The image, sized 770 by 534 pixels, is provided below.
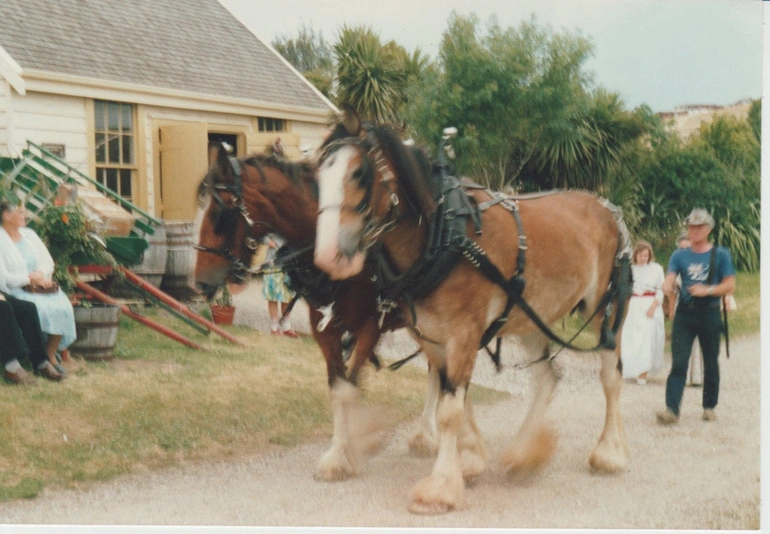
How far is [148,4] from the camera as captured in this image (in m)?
9.40

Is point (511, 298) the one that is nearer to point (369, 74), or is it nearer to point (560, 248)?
point (560, 248)

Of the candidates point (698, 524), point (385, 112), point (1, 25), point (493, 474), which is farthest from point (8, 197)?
point (698, 524)

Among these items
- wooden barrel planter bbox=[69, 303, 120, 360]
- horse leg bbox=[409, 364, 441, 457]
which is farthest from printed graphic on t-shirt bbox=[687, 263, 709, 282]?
wooden barrel planter bbox=[69, 303, 120, 360]

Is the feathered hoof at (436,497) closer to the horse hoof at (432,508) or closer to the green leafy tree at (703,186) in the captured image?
the horse hoof at (432,508)

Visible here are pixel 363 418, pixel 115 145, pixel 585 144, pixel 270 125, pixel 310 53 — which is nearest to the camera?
pixel 363 418

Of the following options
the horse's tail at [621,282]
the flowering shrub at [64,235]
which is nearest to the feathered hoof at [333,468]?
the horse's tail at [621,282]

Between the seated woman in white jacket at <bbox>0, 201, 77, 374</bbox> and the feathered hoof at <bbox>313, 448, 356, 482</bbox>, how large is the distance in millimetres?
2452

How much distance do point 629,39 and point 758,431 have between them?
267 centimetres

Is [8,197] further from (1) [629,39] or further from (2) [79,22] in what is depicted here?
(1) [629,39]

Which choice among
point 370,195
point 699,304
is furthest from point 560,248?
point 699,304

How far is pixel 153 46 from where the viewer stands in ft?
30.7

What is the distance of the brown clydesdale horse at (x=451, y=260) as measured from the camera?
401 centimetres

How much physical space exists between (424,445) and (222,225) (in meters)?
1.90

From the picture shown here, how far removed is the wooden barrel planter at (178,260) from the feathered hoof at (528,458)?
5.07 meters
